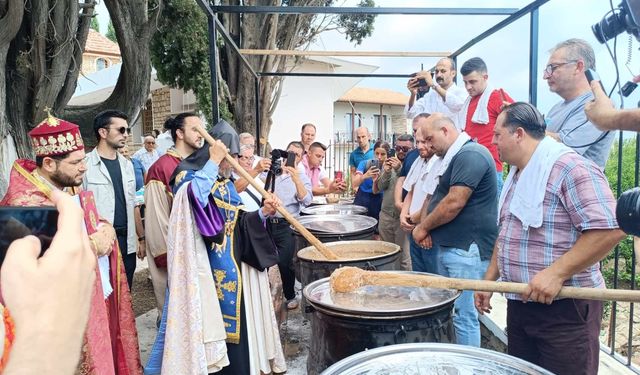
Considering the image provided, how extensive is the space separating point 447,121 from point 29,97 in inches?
158

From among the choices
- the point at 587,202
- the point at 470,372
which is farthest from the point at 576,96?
the point at 470,372

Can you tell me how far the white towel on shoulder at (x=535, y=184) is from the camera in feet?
6.18

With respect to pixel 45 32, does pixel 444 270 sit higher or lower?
lower

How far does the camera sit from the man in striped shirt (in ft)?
5.74

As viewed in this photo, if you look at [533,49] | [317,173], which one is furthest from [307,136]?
[533,49]

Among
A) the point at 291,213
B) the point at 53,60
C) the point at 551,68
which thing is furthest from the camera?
the point at 291,213

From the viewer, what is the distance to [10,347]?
619 mm

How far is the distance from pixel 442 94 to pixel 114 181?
10.4 feet

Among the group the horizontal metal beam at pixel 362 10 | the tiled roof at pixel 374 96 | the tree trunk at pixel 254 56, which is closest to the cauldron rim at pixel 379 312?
the horizontal metal beam at pixel 362 10

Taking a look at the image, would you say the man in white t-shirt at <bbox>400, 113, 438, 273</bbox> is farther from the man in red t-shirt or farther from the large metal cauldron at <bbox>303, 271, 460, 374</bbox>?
the large metal cauldron at <bbox>303, 271, 460, 374</bbox>

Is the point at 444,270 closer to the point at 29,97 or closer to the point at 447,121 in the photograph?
the point at 447,121

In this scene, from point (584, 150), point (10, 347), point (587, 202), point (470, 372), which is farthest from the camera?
point (584, 150)

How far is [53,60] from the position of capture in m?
4.34

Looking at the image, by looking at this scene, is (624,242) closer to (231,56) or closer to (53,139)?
(53,139)
